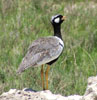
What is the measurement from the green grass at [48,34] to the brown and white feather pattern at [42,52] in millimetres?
441

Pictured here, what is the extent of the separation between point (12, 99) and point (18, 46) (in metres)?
3.55

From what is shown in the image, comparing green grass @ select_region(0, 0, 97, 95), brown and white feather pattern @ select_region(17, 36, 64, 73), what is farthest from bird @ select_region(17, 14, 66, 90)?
green grass @ select_region(0, 0, 97, 95)

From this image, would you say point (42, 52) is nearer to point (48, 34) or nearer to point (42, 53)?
point (42, 53)

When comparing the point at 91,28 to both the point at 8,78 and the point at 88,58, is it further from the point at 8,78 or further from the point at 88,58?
the point at 8,78

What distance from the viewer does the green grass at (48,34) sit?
6.54m

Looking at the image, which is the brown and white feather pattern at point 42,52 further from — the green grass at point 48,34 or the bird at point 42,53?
the green grass at point 48,34

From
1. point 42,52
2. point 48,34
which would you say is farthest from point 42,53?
point 48,34

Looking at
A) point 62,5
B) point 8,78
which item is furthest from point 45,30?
point 8,78

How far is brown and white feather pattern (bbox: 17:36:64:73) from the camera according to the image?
235 inches

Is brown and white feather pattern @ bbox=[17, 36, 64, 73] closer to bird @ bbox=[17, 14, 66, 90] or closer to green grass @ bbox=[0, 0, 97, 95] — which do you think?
bird @ bbox=[17, 14, 66, 90]

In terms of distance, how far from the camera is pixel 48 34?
368 inches

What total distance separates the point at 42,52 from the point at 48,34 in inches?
126

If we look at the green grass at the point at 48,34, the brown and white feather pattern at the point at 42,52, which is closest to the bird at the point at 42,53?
the brown and white feather pattern at the point at 42,52

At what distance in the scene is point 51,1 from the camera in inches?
437
